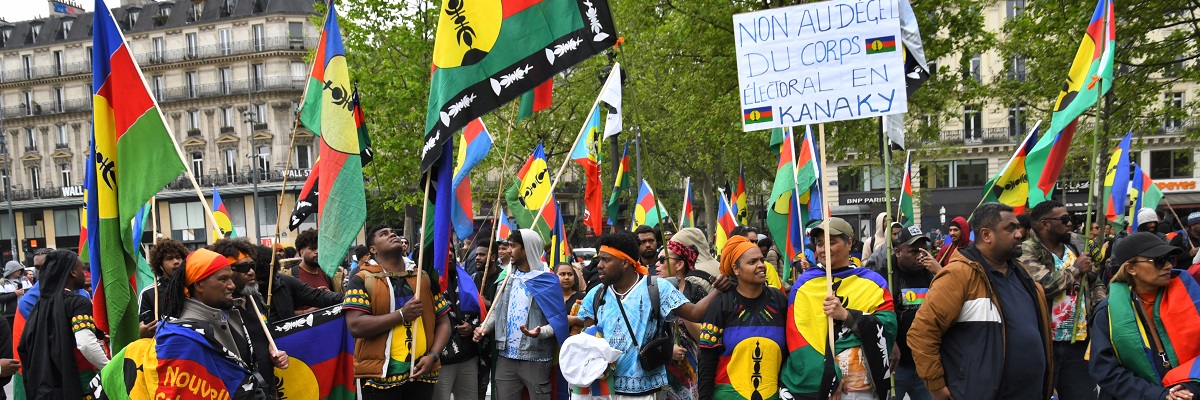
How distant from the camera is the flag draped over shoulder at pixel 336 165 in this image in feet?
20.1

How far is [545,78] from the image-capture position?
5738 mm

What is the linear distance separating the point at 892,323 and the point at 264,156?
189 feet

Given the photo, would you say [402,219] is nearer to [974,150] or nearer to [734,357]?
[974,150]

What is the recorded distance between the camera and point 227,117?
5972cm

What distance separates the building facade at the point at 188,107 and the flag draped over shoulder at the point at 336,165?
51534mm

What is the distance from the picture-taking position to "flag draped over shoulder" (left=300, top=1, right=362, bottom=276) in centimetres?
612

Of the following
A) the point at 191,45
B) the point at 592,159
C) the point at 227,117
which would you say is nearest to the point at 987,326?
the point at 592,159

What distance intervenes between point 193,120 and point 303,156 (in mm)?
7622

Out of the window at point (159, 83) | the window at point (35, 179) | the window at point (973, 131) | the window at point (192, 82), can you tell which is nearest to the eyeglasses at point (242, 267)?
the window at point (973, 131)

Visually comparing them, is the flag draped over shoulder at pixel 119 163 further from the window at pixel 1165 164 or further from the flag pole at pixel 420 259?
the window at pixel 1165 164

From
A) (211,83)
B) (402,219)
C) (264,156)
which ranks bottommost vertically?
(402,219)

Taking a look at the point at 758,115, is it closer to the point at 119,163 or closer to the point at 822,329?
the point at 822,329

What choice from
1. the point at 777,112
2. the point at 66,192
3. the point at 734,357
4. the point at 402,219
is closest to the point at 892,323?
the point at 734,357

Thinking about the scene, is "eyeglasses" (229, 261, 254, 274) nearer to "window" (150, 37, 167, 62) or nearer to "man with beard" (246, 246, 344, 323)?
"man with beard" (246, 246, 344, 323)
